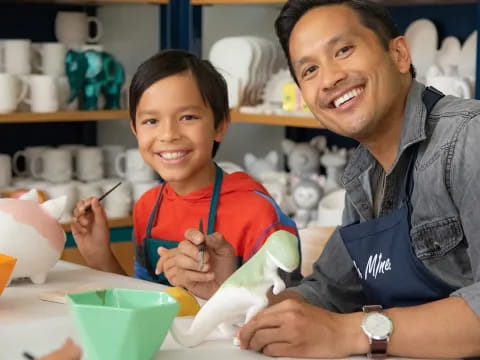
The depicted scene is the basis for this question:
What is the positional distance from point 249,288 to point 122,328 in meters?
0.18

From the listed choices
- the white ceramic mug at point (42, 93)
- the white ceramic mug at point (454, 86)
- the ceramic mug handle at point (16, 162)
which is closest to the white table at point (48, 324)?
the white ceramic mug at point (454, 86)

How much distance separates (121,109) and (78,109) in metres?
0.15

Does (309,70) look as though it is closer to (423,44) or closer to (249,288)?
(249,288)

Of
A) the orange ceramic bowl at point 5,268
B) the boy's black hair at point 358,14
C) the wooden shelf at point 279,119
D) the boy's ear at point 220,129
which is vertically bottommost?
the wooden shelf at point 279,119

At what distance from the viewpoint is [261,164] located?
3.45m

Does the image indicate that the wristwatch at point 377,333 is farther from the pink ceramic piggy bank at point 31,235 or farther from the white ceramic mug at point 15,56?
the white ceramic mug at point 15,56

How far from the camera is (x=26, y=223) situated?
157 cm

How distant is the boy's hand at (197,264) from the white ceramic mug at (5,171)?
1.92 meters

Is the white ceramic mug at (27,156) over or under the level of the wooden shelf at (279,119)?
under

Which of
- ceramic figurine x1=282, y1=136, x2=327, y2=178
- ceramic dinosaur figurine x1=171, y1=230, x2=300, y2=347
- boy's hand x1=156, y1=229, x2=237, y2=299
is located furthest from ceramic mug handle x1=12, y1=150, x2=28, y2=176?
ceramic dinosaur figurine x1=171, y1=230, x2=300, y2=347

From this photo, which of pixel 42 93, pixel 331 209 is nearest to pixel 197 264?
pixel 331 209

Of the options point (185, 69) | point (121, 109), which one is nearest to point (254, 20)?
point (121, 109)

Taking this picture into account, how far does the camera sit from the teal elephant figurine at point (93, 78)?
340 cm

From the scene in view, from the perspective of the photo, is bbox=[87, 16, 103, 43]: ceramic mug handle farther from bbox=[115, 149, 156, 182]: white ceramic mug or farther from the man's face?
the man's face
